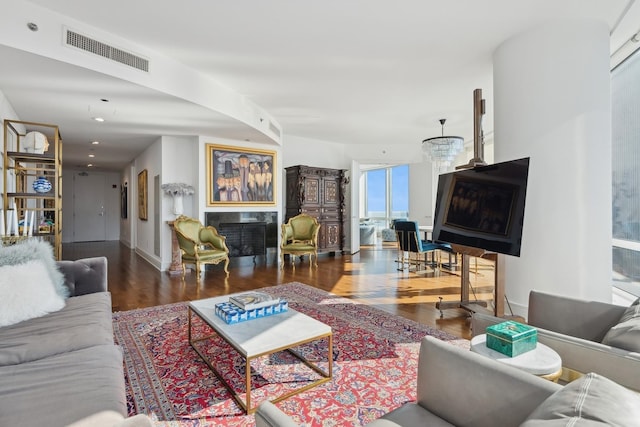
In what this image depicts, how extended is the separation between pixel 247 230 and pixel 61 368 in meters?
5.04

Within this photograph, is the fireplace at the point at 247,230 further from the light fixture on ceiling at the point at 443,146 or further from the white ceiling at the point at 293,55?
the light fixture on ceiling at the point at 443,146

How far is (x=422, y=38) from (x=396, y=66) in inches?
25.3

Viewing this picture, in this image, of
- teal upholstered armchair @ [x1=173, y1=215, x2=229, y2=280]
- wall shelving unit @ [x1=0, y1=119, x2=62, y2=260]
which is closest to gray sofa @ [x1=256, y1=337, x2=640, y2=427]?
wall shelving unit @ [x1=0, y1=119, x2=62, y2=260]

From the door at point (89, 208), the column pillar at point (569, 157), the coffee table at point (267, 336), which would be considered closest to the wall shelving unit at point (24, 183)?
the coffee table at point (267, 336)

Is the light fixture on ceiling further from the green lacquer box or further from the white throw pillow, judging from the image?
the white throw pillow

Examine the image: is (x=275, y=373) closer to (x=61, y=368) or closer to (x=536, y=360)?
(x=61, y=368)

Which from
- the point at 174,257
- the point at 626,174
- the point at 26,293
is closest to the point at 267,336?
the point at 26,293

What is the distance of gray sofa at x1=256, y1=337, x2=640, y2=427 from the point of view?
2.32 ft

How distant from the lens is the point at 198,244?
5.50 metres

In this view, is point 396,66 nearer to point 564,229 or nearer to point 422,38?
point 422,38

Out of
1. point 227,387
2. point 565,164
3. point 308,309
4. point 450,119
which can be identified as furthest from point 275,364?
point 450,119

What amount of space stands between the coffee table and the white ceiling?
254 cm

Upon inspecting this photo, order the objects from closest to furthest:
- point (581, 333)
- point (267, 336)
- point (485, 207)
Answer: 1. point (581, 333)
2. point (267, 336)
3. point (485, 207)

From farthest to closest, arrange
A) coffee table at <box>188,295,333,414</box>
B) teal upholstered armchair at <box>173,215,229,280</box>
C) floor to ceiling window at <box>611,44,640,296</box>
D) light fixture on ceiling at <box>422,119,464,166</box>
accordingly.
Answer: light fixture on ceiling at <box>422,119,464,166</box> → teal upholstered armchair at <box>173,215,229,280</box> → floor to ceiling window at <box>611,44,640,296</box> → coffee table at <box>188,295,333,414</box>
